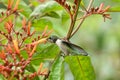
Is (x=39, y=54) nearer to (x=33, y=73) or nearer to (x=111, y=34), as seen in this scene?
(x=33, y=73)

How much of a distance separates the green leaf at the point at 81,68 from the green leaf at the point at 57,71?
6 centimetres

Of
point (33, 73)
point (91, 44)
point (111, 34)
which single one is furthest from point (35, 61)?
point (91, 44)

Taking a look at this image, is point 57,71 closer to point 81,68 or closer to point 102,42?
point 81,68

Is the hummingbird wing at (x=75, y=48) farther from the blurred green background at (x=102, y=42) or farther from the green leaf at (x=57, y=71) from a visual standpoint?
the blurred green background at (x=102, y=42)

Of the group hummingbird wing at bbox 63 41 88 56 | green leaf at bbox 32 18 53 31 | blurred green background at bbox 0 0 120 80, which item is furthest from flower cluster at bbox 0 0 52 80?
blurred green background at bbox 0 0 120 80

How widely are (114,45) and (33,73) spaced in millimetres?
2750

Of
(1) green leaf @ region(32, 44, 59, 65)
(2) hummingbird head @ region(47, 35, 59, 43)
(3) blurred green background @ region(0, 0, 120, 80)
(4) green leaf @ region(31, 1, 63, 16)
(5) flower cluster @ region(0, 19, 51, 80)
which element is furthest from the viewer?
(3) blurred green background @ region(0, 0, 120, 80)

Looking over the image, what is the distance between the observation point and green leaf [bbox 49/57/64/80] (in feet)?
5.56

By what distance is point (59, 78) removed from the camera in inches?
66.6

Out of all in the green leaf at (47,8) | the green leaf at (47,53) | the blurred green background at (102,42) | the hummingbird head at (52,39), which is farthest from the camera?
the blurred green background at (102,42)

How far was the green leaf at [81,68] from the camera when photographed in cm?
178

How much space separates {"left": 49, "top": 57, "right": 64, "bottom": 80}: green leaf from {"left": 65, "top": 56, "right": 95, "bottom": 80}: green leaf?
2.4 inches

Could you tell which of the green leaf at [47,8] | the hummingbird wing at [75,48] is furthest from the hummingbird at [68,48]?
the green leaf at [47,8]

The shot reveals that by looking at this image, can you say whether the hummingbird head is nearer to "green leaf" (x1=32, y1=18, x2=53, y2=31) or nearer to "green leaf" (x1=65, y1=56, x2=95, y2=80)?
"green leaf" (x1=65, y1=56, x2=95, y2=80)
